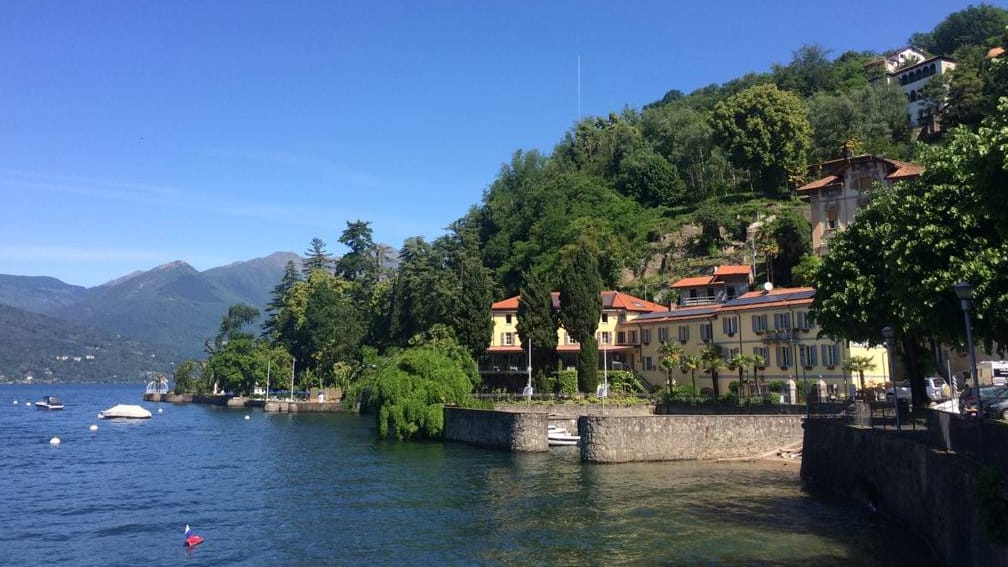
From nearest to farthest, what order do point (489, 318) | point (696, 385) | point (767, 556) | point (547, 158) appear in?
point (767, 556) → point (696, 385) → point (489, 318) → point (547, 158)

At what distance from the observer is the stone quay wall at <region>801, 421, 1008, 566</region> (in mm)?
17062

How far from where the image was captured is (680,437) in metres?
44.4

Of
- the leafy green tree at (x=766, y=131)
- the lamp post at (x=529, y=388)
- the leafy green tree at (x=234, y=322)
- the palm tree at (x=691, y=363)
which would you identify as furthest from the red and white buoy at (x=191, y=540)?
the leafy green tree at (x=234, y=322)

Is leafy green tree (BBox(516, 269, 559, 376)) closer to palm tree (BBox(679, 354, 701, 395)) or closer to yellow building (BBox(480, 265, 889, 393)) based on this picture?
yellow building (BBox(480, 265, 889, 393))

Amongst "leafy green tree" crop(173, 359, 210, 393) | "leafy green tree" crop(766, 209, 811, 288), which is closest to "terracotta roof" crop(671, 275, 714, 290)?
"leafy green tree" crop(766, 209, 811, 288)

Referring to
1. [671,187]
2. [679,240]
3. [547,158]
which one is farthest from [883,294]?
[547,158]

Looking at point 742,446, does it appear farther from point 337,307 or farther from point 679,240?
point 337,307

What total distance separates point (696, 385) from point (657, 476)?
34.3 metres

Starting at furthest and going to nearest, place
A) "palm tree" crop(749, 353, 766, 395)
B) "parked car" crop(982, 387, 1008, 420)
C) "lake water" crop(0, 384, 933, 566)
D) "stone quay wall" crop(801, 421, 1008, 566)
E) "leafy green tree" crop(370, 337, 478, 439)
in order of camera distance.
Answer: "palm tree" crop(749, 353, 766, 395) < "leafy green tree" crop(370, 337, 478, 439) < "parked car" crop(982, 387, 1008, 420) < "lake water" crop(0, 384, 933, 566) < "stone quay wall" crop(801, 421, 1008, 566)

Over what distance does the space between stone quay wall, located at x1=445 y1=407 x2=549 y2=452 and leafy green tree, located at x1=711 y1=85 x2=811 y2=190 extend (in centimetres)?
6651

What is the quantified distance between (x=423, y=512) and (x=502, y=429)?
20.6 meters

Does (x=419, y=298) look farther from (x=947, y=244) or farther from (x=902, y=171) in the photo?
(x=947, y=244)

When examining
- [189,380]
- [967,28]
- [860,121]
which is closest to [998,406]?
[860,121]

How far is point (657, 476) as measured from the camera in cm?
3884
